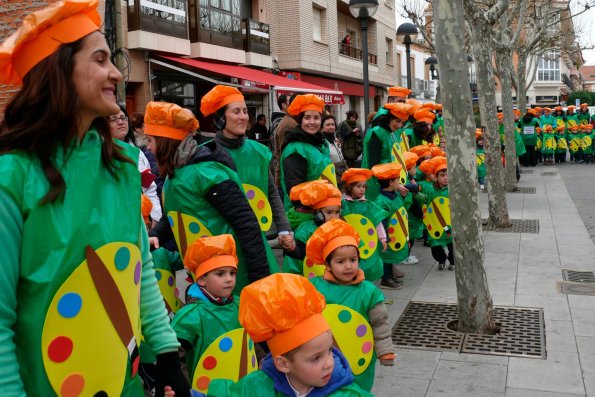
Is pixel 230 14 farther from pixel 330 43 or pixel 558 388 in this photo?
pixel 558 388

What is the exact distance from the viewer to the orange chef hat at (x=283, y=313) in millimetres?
2414

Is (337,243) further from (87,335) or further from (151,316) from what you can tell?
(87,335)

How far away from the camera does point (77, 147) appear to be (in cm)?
187

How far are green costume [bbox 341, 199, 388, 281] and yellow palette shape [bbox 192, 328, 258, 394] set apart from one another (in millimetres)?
2254

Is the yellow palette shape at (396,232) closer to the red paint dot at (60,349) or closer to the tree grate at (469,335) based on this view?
the tree grate at (469,335)

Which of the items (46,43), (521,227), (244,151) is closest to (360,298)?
(244,151)

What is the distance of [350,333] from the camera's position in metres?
3.70

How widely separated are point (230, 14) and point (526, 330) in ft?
55.8

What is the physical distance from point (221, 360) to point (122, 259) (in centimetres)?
167

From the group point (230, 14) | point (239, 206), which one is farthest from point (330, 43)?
point (239, 206)

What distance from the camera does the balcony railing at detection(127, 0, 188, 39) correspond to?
16578 millimetres

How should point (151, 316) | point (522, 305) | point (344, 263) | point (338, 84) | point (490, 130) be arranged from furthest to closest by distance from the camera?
point (338, 84) → point (490, 130) → point (522, 305) → point (344, 263) → point (151, 316)

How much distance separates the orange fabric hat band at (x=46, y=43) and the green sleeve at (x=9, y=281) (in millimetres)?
321

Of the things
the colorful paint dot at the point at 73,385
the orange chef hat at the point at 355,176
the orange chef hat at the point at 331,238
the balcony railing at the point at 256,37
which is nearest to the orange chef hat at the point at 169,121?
the orange chef hat at the point at 331,238
